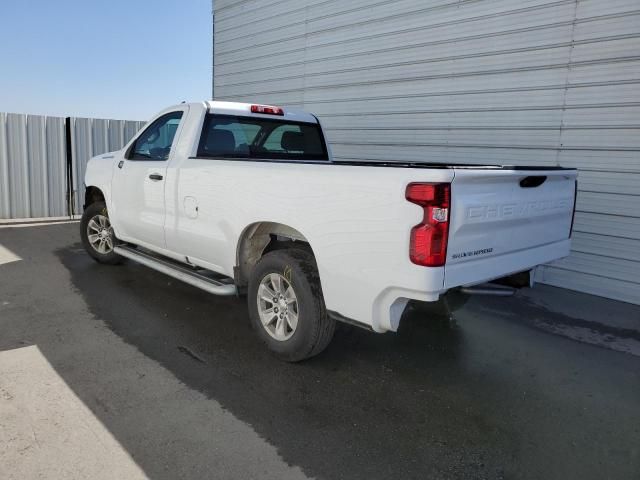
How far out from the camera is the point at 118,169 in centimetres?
569

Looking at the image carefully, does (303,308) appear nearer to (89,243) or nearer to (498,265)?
(498,265)

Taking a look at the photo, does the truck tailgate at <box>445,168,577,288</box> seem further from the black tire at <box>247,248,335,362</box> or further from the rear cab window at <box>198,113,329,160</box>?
the rear cab window at <box>198,113,329,160</box>

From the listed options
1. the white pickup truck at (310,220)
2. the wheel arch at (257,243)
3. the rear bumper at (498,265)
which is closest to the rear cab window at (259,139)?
the white pickup truck at (310,220)

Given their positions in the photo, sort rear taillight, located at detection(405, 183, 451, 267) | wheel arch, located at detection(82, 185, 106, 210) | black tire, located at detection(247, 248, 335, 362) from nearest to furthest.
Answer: rear taillight, located at detection(405, 183, 451, 267) < black tire, located at detection(247, 248, 335, 362) < wheel arch, located at detection(82, 185, 106, 210)

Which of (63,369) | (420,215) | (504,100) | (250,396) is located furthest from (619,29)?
(63,369)

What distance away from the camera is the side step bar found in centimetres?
418

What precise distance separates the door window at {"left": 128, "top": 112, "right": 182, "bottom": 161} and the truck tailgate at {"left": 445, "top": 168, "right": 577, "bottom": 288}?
3.09 meters

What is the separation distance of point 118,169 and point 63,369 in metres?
2.75

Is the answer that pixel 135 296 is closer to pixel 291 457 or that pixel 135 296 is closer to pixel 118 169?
pixel 118 169

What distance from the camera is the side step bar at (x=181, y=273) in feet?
13.7

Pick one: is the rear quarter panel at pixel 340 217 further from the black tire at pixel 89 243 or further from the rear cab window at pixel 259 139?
the black tire at pixel 89 243

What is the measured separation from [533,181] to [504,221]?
18.6 inches

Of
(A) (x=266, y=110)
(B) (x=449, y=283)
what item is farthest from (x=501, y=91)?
(B) (x=449, y=283)

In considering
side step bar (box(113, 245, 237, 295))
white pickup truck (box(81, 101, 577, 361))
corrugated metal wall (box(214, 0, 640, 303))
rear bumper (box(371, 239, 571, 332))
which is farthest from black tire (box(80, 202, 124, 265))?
rear bumper (box(371, 239, 571, 332))
